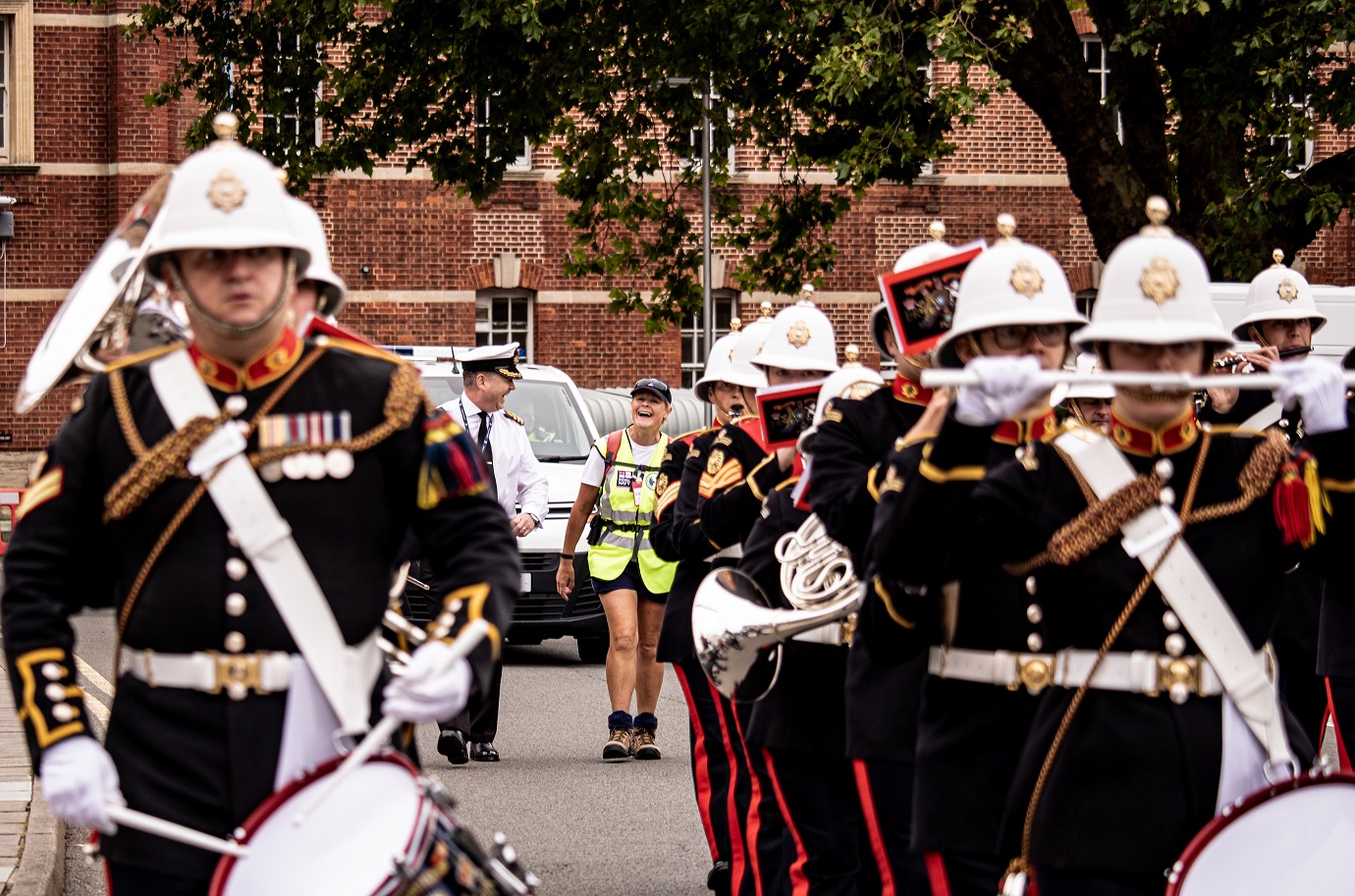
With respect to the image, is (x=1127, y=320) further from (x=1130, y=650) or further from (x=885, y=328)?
(x=885, y=328)

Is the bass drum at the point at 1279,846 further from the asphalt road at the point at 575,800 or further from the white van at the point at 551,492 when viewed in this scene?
the white van at the point at 551,492

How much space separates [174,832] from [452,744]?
771 centimetres

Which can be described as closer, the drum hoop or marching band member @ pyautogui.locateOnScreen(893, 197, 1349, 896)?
the drum hoop

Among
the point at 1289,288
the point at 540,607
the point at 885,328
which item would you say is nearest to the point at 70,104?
the point at 540,607

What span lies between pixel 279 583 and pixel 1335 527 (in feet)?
6.90

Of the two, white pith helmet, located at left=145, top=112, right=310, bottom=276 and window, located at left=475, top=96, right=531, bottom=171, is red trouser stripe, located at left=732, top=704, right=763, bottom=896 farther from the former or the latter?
window, located at left=475, top=96, right=531, bottom=171

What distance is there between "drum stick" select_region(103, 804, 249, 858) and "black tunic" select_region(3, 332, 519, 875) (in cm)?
4

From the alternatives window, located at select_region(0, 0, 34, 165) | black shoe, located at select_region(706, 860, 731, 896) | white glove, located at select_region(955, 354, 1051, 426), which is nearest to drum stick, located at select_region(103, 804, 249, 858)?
white glove, located at select_region(955, 354, 1051, 426)

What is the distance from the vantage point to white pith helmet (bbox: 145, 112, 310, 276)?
13.7 ft

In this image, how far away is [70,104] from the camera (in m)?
33.2

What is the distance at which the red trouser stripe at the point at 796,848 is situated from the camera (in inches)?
271

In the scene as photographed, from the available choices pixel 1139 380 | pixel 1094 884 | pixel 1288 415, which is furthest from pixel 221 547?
pixel 1288 415

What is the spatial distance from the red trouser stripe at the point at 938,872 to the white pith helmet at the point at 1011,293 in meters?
1.28

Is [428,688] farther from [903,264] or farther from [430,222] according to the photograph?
[430,222]
